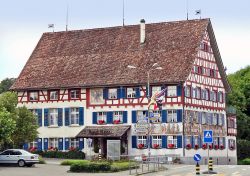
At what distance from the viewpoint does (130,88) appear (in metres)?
79.8

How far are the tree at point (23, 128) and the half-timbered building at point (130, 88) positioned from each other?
28.1 ft

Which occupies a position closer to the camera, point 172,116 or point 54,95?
point 172,116

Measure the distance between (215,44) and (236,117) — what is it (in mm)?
16765

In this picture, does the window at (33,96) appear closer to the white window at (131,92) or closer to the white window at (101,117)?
the white window at (101,117)

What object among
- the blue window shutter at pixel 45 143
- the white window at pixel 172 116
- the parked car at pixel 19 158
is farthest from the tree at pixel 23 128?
the white window at pixel 172 116

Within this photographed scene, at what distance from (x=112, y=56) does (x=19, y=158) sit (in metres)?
24.3

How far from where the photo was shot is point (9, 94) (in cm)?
6731

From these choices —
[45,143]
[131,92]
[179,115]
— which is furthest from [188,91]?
[45,143]

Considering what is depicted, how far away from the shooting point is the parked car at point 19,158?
6184cm

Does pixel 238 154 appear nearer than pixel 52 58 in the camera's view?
No

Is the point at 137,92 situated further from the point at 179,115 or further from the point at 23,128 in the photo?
the point at 23,128

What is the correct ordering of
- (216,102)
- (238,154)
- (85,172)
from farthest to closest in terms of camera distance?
(238,154) → (216,102) → (85,172)

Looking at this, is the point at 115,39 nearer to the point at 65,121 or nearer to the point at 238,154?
the point at 65,121

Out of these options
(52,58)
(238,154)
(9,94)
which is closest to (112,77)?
(52,58)
